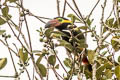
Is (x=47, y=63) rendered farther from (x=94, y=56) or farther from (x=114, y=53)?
(x=114, y=53)

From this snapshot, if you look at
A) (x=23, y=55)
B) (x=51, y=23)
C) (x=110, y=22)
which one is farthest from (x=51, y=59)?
(x=51, y=23)

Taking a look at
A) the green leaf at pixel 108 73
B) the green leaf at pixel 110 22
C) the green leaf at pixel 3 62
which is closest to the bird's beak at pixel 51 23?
the green leaf at pixel 110 22

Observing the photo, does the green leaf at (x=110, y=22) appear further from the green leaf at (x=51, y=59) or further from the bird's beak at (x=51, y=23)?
the green leaf at (x=51, y=59)

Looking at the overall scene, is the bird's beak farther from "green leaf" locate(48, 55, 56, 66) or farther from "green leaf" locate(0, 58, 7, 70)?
"green leaf" locate(0, 58, 7, 70)

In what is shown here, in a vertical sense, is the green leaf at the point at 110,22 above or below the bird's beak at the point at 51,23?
above

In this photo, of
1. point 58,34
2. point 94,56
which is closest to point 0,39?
point 58,34

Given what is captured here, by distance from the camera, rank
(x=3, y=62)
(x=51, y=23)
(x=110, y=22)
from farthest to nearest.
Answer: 1. (x=51, y=23)
2. (x=110, y=22)
3. (x=3, y=62)

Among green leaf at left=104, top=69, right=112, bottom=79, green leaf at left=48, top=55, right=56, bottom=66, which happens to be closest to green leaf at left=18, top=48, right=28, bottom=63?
green leaf at left=48, top=55, right=56, bottom=66

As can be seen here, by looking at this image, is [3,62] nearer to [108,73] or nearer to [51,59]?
[51,59]

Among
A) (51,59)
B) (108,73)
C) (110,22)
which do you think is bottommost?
(108,73)

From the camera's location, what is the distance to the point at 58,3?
241 cm

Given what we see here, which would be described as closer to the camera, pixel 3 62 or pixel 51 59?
pixel 3 62

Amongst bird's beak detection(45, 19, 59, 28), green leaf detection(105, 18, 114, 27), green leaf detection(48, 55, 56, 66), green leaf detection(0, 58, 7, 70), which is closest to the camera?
green leaf detection(0, 58, 7, 70)

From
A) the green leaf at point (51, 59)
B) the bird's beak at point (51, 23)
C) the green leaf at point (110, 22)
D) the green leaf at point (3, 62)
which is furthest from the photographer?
the bird's beak at point (51, 23)
